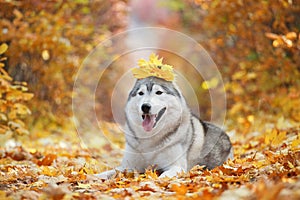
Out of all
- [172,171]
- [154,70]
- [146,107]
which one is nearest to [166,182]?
[172,171]

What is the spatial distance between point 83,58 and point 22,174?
535cm

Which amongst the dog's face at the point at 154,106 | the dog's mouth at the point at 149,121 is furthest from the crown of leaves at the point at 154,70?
the dog's mouth at the point at 149,121

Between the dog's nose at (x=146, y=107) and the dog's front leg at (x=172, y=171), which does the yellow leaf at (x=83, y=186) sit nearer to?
the dog's front leg at (x=172, y=171)

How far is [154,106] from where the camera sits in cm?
395

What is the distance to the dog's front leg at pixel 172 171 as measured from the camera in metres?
3.73

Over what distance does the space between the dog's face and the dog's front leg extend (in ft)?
1.36

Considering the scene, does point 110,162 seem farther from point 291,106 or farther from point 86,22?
point 86,22

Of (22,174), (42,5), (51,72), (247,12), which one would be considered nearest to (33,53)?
(51,72)

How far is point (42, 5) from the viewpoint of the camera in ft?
23.5

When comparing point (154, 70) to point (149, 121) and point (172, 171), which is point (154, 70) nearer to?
point (149, 121)

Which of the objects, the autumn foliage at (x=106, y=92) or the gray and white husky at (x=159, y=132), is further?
the gray and white husky at (x=159, y=132)

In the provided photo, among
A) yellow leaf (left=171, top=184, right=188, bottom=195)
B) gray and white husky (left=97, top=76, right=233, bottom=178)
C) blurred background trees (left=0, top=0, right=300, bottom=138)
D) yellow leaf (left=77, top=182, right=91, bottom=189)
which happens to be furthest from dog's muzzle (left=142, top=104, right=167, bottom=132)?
blurred background trees (left=0, top=0, right=300, bottom=138)

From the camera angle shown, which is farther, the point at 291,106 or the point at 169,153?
the point at 291,106

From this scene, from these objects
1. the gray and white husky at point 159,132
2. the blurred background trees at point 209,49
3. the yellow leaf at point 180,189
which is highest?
the blurred background trees at point 209,49
